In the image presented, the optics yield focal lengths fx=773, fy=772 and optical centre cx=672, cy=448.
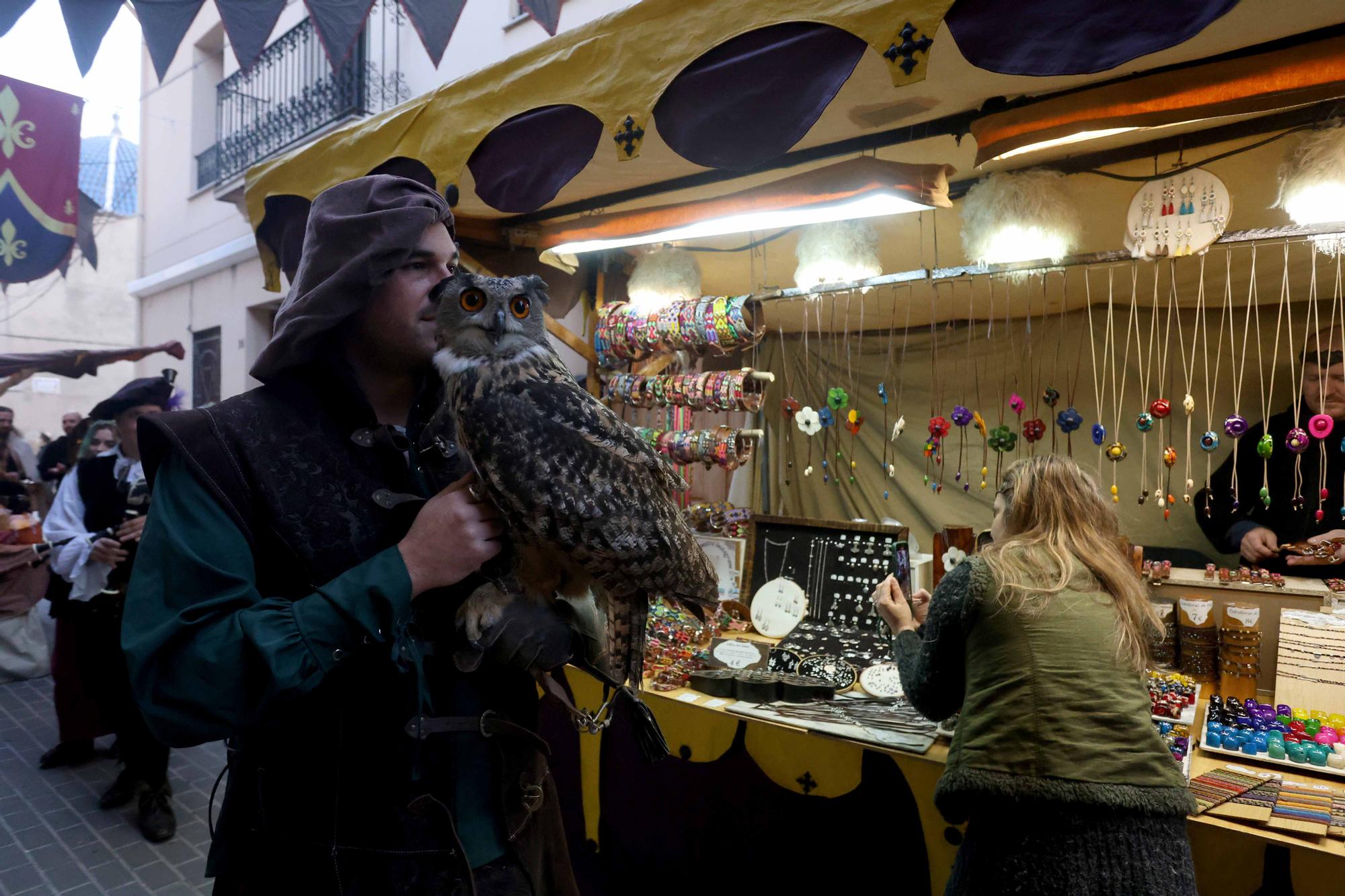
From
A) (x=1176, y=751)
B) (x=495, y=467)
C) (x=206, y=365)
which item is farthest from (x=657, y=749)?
(x=206, y=365)

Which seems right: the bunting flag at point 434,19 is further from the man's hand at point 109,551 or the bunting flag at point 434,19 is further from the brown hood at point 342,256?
the man's hand at point 109,551

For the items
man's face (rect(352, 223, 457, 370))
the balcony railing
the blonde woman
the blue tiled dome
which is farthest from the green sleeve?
the blue tiled dome

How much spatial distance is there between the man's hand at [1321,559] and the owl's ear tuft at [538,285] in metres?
2.79

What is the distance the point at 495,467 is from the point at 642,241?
2.47 metres

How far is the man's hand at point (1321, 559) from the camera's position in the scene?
8.48ft

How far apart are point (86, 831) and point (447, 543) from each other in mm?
3963

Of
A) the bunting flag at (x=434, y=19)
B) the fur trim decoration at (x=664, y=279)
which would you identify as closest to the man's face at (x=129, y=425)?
the bunting flag at (x=434, y=19)

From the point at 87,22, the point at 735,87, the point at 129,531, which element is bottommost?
the point at 129,531

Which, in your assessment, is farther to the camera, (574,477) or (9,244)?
(9,244)

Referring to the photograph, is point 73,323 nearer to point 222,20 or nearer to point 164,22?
point 164,22

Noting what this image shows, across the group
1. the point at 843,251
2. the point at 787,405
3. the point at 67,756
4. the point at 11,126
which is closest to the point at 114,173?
the point at 11,126

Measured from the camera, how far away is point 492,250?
3.89 metres

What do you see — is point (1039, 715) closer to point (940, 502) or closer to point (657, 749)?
point (657, 749)

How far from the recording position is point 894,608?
2.34 m
